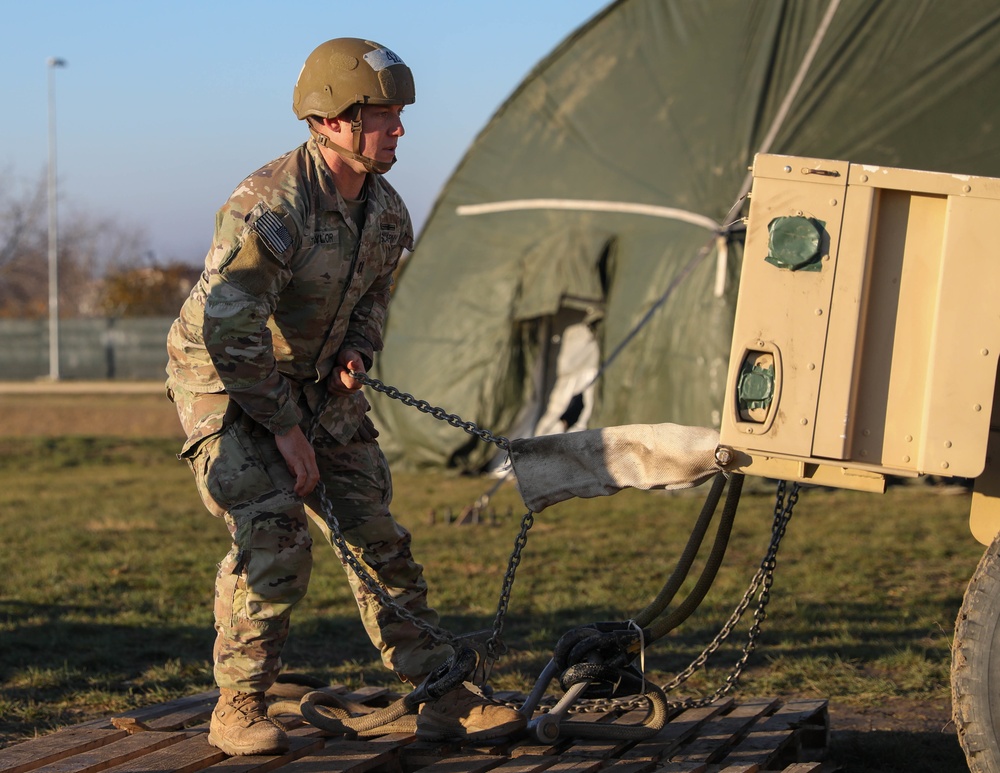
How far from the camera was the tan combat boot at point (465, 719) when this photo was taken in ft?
Answer: 12.7

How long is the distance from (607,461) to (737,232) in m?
7.25

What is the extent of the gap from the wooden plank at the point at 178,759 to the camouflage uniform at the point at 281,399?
0.21 metres

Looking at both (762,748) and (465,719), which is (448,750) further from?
(762,748)

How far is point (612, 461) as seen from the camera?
3.55 meters

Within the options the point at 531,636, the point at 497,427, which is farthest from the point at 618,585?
the point at 497,427

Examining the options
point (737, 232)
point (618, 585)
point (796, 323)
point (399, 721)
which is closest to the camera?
point (796, 323)

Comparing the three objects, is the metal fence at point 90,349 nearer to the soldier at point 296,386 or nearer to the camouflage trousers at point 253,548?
the soldier at point 296,386

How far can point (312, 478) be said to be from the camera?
378cm

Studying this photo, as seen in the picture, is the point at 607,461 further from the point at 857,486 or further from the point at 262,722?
the point at 262,722

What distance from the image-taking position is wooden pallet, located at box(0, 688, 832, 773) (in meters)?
3.60

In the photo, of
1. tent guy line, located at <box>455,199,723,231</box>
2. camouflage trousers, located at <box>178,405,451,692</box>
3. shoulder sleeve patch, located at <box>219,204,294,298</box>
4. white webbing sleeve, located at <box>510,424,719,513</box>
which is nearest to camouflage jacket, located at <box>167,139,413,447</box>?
shoulder sleeve patch, located at <box>219,204,294,298</box>

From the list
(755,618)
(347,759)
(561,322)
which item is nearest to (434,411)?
(347,759)

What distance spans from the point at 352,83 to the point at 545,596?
12.2ft

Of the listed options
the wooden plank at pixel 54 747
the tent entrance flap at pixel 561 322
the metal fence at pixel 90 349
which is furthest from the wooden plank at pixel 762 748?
the metal fence at pixel 90 349
